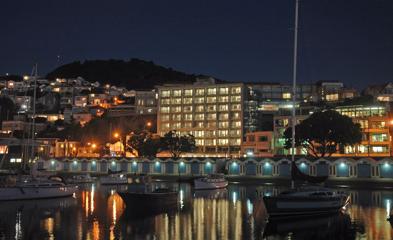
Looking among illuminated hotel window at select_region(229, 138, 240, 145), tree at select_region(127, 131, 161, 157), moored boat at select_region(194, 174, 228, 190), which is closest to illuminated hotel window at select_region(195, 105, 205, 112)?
illuminated hotel window at select_region(229, 138, 240, 145)

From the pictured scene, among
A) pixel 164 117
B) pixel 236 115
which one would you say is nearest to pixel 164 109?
pixel 164 117

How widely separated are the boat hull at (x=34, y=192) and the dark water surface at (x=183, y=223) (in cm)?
182

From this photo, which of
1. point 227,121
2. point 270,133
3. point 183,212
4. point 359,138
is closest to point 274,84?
point 227,121

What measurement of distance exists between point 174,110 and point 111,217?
12781cm

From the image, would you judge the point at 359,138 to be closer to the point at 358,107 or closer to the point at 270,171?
the point at 270,171

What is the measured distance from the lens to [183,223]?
35031 millimetres

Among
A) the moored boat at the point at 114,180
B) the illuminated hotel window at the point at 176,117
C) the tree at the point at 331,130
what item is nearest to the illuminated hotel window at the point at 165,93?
the illuminated hotel window at the point at 176,117

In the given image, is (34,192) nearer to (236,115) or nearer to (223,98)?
(236,115)

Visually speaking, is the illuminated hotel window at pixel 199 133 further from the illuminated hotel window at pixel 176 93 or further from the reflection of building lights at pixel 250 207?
the reflection of building lights at pixel 250 207

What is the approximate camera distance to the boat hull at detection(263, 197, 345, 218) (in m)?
36.1

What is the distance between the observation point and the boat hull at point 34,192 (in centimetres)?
4906

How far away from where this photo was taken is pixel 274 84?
192875 millimetres

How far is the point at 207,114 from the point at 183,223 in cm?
12542

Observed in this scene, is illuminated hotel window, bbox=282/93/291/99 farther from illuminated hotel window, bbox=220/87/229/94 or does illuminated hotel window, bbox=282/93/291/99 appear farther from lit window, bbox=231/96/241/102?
illuminated hotel window, bbox=220/87/229/94
